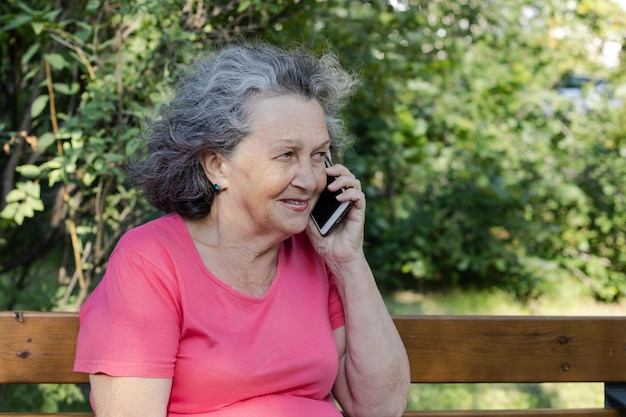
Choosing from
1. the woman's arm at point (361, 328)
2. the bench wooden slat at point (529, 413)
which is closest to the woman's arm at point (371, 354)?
the woman's arm at point (361, 328)

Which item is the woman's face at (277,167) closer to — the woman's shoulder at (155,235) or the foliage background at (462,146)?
the woman's shoulder at (155,235)

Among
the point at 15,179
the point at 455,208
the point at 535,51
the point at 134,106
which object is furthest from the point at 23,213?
the point at 535,51

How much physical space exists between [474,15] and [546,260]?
2856mm

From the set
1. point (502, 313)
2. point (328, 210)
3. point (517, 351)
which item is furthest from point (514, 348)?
point (502, 313)

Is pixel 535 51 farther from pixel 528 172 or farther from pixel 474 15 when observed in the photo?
pixel 474 15

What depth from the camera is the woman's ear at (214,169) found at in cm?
208

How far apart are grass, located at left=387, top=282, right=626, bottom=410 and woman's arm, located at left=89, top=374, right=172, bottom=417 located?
285 cm

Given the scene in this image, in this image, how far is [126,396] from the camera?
183 centimetres

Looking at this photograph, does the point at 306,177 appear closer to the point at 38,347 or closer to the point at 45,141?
the point at 38,347

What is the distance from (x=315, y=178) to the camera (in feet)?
6.79

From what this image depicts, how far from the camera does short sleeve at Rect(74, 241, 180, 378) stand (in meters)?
1.83

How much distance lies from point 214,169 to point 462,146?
4.21 m

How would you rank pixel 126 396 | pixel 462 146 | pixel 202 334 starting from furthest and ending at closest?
pixel 462 146
pixel 202 334
pixel 126 396

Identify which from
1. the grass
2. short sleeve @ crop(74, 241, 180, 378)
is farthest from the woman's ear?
the grass
